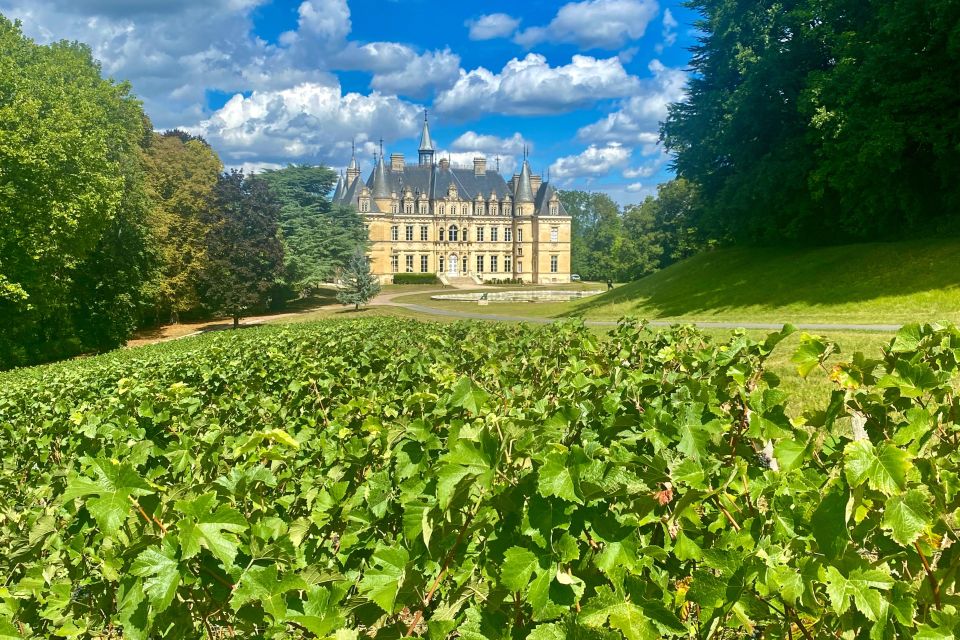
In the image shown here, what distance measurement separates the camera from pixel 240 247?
1489 inches

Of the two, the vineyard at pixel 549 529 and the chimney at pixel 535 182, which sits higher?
the chimney at pixel 535 182

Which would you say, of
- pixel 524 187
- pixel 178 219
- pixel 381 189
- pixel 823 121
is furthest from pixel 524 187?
pixel 823 121

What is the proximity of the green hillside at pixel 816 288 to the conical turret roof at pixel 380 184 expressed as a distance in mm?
51441

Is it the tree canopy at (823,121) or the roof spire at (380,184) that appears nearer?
the tree canopy at (823,121)

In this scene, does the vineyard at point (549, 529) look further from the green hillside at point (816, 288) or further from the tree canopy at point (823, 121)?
the tree canopy at point (823, 121)

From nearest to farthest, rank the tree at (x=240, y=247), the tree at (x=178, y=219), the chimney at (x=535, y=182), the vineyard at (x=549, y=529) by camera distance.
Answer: the vineyard at (x=549, y=529) < the tree at (x=240, y=247) < the tree at (x=178, y=219) < the chimney at (x=535, y=182)

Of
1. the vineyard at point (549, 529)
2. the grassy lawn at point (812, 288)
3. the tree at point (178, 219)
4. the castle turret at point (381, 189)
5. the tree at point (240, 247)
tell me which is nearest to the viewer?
the vineyard at point (549, 529)

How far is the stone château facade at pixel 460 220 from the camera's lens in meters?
76.8

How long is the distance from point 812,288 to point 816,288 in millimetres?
137

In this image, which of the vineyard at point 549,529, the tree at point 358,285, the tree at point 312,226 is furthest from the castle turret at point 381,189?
the vineyard at point 549,529

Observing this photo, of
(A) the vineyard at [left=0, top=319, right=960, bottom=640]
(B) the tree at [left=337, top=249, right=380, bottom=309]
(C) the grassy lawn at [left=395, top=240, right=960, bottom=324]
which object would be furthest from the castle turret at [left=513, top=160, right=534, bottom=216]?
(A) the vineyard at [left=0, top=319, right=960, bottom=640]

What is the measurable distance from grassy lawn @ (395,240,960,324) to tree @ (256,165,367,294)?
23.5 m

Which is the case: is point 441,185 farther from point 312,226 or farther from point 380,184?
point 312,226

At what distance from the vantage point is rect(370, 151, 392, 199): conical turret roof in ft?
251
